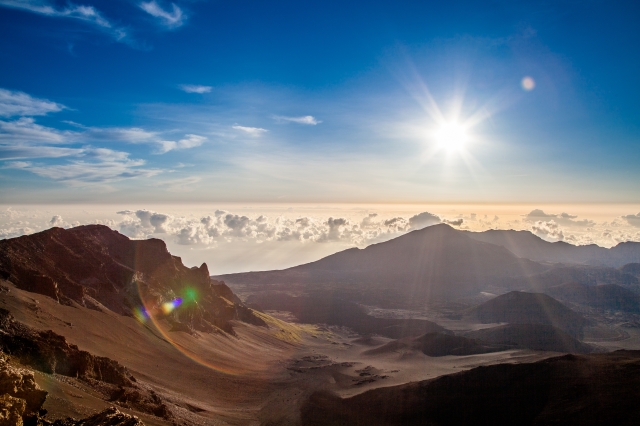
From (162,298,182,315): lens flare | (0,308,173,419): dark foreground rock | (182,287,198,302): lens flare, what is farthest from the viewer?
(182,287,198,302): lens flare

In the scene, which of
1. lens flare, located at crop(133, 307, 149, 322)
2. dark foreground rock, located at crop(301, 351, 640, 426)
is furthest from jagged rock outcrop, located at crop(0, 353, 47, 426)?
lens flare, located at crop(133, 307, 149, 322)

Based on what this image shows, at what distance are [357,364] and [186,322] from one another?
45360mm

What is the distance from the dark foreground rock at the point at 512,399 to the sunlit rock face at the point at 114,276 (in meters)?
49.1

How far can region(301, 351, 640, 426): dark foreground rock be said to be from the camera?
143ft

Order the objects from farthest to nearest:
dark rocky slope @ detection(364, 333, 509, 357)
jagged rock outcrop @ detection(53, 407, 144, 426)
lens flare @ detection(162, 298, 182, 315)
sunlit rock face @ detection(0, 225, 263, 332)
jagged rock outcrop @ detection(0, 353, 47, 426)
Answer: dark rocky slope @ detection(364, 333, 509, 357) → lens flare @ detection(162, 298, 182, 315) → sunlit rock face @ detection(0, 225, 263, 332) → jagged rock outcrop @ detection(53, 407, 144, 426) → jagged rock outcrop @ detection(0, 353, 47, 426)

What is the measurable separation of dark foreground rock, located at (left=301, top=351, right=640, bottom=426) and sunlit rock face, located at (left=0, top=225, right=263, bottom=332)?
1931 inches

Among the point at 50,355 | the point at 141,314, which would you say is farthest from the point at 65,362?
the point at 141,314

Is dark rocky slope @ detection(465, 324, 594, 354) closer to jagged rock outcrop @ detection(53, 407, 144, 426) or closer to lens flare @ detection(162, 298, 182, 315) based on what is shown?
lens flare @ detection(162, 298, 182, 315)

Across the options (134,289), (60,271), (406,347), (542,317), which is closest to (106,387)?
(60,271)

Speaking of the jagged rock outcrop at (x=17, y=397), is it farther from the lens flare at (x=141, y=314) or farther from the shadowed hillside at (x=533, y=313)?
the shadowed hillside at (x=533, y=313)

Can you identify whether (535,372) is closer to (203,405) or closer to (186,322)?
(203,405)

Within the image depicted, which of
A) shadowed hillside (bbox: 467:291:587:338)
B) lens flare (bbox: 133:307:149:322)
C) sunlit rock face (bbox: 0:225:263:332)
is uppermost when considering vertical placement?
sunlit rock face (bbox: 0:225:263:332)

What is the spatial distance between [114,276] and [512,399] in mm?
85289

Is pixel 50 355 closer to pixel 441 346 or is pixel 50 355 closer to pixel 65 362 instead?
pixel 65 362
